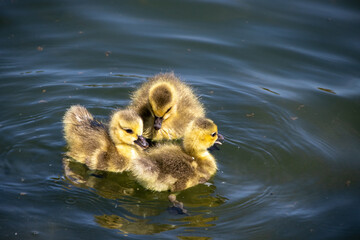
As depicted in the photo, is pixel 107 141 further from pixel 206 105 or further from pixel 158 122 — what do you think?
pixel 206 105

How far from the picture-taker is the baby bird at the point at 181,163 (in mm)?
4871

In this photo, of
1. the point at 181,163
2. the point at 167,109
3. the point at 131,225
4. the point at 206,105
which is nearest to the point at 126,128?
the point at 181,163

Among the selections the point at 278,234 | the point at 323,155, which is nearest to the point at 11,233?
the point at 278,234

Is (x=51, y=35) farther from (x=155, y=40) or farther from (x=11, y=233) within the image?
(x=11, y=233)

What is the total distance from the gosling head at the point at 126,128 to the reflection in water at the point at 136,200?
1.33 ft

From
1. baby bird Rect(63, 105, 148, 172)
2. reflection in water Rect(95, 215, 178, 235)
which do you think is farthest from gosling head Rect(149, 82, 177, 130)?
reflection in water Rect(95, 215, 178, 235)

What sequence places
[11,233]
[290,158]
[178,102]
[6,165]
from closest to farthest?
1. [11,233]
2. [6,165]
3. [290,158]
4. [178,102]

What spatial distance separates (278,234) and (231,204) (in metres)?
0.54

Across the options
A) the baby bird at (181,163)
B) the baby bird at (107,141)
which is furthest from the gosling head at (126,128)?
the baby bird at (181,163)

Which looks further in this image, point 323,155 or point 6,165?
point 323,155

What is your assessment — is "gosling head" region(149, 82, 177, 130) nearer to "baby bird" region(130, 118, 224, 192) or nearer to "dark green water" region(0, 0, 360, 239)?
"baby bird" region(130, 118, 224, 192)

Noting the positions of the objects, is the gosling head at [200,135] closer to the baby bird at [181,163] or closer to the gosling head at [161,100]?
the baby bird at [181,163]

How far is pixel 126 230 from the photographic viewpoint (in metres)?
4.36

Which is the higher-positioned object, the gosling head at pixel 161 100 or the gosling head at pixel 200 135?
the gosling head at pixel 161 100
